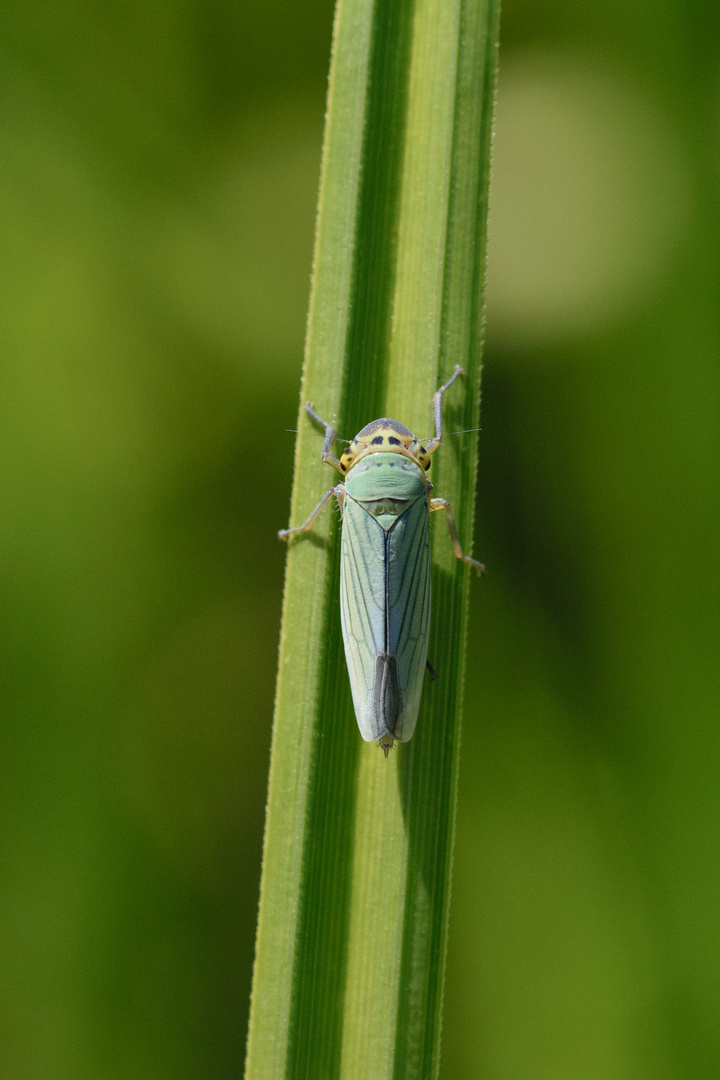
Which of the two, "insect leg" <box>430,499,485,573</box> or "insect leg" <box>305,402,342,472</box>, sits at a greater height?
"insect leg" <box>305,402,342,472</box>

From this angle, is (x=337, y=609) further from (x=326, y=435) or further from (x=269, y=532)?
(x=269, y=532)

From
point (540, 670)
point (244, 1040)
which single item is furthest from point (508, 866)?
point (244, 1040)

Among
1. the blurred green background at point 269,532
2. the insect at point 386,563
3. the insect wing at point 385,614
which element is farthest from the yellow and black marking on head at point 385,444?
the blurred green background at point 269,532

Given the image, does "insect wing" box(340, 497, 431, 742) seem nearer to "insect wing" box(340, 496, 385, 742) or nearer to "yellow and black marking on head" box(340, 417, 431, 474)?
"insect wing" box(340, 496, 385, 742)

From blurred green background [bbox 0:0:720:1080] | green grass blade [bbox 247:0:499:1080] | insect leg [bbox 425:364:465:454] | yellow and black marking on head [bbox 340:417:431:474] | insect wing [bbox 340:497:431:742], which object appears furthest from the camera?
blurred green background [bbox 0:0:720:1080]

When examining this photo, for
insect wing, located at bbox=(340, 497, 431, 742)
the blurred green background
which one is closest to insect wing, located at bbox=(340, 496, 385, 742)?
insect wing, located at bbox=(340, 497, 431, 742)

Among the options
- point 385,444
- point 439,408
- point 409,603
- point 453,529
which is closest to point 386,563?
point 409,603

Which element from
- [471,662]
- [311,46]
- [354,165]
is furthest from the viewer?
[311,46]

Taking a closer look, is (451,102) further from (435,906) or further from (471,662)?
(435,906)
